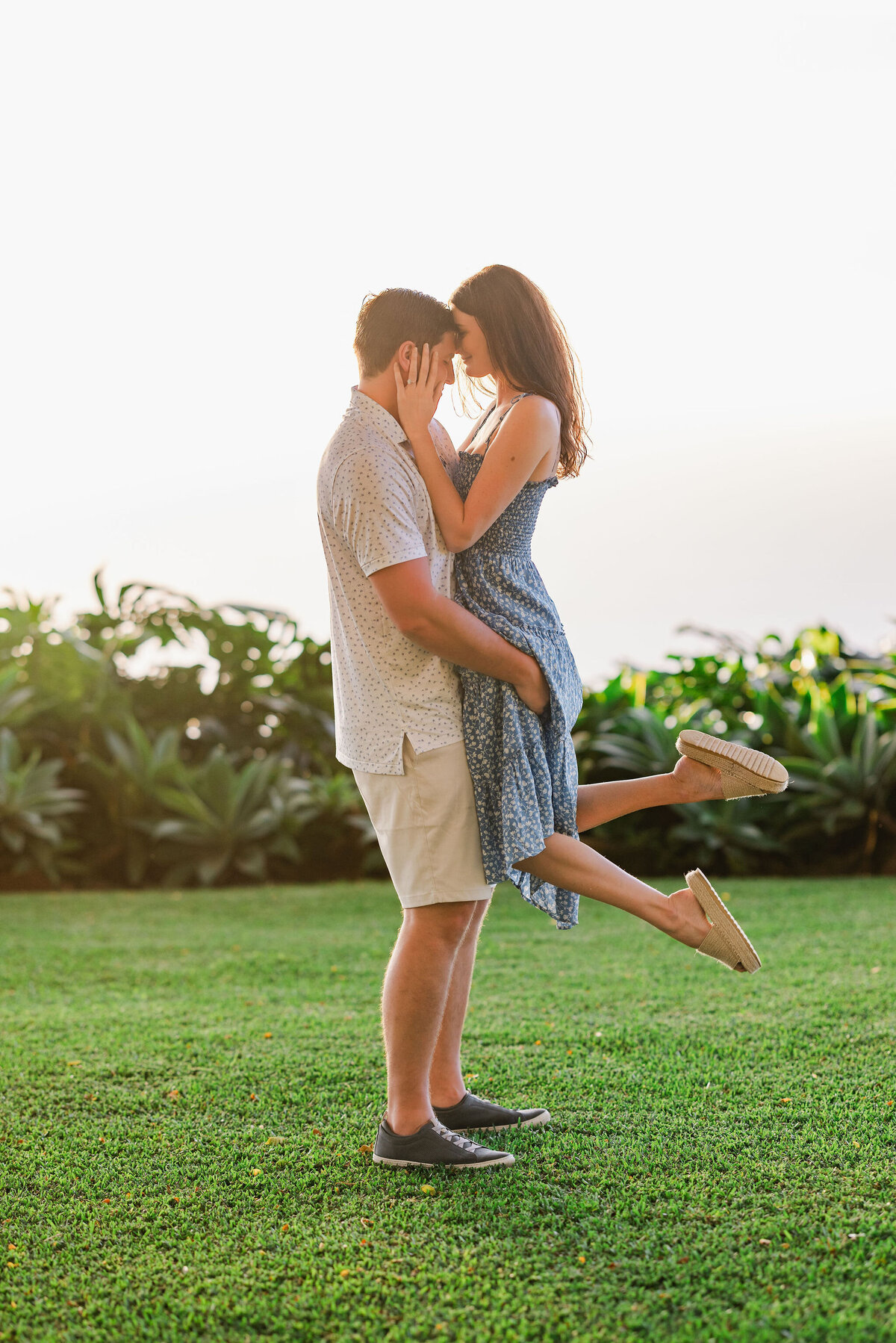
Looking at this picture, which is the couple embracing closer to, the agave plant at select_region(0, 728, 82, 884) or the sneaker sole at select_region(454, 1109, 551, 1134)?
the sneaker sole at select_region(454, 1109, 551, 1134)

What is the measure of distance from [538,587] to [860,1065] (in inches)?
52.7

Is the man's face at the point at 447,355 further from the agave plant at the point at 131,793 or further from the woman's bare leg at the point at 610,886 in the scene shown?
the agave plant at the point at 131,793

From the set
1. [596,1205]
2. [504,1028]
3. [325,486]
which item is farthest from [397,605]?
[504,1028]

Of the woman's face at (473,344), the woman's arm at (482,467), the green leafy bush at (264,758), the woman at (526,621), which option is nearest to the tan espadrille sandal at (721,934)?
the woman at (526,621)

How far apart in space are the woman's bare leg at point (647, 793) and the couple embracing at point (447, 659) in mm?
111

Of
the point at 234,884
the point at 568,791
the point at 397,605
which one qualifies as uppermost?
the point at 397,605

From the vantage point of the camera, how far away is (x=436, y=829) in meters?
2.09

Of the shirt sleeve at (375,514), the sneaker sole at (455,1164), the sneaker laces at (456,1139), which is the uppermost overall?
the shirt sleeve at (375,514)

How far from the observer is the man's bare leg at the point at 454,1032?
92.0 inches

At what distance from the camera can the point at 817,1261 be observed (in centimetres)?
167

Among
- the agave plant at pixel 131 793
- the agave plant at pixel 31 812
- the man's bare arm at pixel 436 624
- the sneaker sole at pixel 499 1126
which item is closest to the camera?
the man's bare arm at pixel 436 624

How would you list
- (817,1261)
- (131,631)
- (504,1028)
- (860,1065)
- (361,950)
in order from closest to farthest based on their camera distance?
(817,1261)
(860,1065)
(504,1028)
(361,950)
(131,631)

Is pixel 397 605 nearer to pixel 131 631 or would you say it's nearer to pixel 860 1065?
pixel 860 1065

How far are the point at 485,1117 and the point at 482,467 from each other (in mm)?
1273
